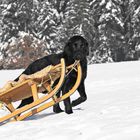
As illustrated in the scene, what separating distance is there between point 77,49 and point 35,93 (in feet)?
3.15

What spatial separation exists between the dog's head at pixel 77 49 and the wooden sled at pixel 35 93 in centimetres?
13

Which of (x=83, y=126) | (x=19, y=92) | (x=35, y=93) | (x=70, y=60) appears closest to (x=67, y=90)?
(x=70, y=60)

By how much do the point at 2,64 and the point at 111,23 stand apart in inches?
523

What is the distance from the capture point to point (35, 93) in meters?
7.39

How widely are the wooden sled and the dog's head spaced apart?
129 mm

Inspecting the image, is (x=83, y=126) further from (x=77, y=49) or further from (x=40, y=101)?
(x=77, y=49)

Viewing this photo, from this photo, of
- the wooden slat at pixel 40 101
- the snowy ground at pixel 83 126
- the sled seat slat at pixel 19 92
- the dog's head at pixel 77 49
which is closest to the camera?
the snowy ground at pixel 83 126

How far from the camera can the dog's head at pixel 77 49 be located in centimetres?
762

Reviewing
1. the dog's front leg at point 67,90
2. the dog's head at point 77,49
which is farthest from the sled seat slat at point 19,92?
the dog's head at point 77,49

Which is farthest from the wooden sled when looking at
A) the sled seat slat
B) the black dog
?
the black dog

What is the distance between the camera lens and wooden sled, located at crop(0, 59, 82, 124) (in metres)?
7.29

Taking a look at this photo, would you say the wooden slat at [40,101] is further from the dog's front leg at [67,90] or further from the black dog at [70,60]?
the dog's front leg at [67,90]

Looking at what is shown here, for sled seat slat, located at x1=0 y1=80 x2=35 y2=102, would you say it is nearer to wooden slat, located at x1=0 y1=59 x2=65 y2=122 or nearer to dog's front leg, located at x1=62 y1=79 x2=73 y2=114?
wooden slat, located at x1=0 y1=59 x2=65 y2=122

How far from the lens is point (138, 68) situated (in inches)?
683
